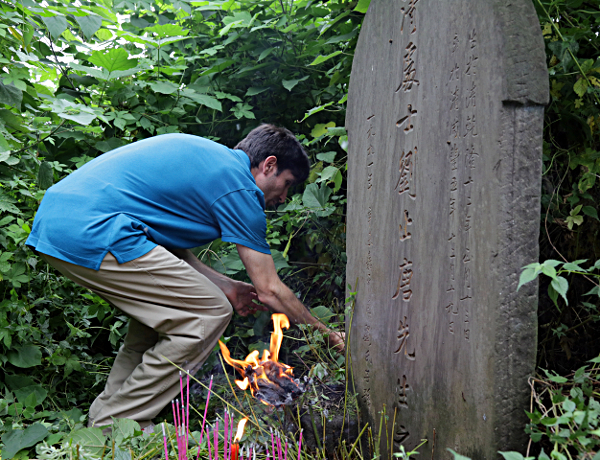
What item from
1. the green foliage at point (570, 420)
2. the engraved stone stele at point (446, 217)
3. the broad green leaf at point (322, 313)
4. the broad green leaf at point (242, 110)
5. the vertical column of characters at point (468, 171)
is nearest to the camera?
the green foliage at point (570, 420)

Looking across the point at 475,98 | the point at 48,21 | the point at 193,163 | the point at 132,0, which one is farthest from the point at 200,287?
the point at 132,0

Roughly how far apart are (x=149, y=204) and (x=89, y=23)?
143cm

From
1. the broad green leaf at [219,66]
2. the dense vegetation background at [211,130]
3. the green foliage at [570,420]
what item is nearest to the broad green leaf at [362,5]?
the dense vegetation background at [211,130]

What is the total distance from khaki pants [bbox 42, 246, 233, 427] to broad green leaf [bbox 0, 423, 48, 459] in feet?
0.78

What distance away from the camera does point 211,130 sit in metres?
4.04

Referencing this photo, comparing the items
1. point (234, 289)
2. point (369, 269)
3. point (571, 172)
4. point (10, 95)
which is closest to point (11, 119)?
point (10, 95)

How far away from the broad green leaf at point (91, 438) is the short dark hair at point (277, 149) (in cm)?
147

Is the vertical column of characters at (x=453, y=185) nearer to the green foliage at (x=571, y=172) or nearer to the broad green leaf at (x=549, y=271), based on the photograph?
the broad green leaf at (x=549, y=271)

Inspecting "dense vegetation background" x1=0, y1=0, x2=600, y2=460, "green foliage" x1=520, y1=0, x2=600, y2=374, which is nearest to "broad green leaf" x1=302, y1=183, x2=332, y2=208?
"dense vegetation background" x1=0, y1=0, x2=600, y2=460

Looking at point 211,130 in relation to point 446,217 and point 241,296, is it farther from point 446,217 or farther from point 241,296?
point 446,217

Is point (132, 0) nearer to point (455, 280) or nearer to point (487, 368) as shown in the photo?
point (455, 280)

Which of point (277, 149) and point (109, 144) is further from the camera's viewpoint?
point (109, 144)

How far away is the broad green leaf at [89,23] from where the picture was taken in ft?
9.95

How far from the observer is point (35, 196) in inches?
119
